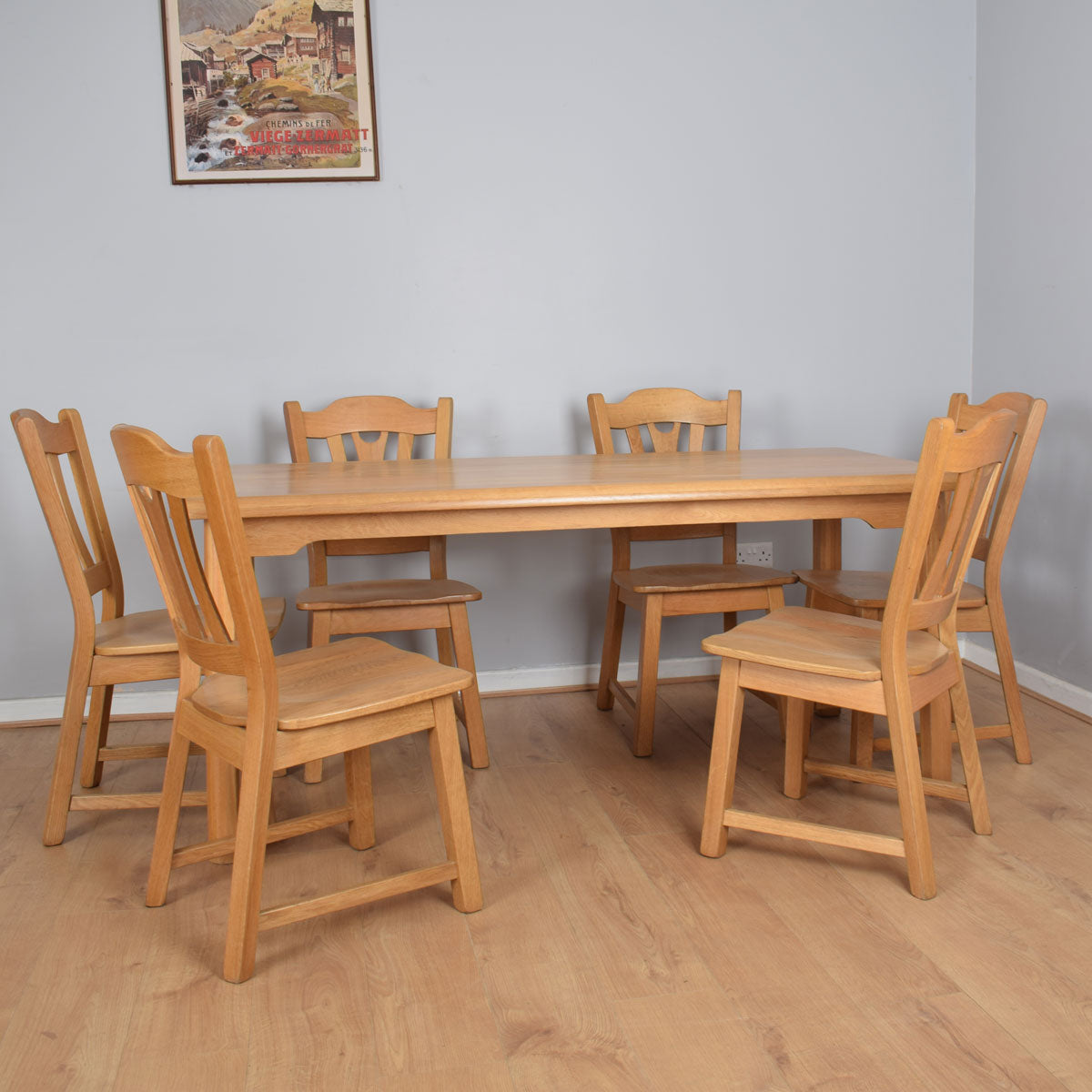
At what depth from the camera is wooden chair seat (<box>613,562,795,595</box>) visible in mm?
2553

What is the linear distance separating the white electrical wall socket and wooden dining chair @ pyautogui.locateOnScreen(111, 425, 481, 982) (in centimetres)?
161

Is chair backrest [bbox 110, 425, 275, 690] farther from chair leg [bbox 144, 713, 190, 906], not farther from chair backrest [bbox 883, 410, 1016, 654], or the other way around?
chair backrest [bbox 883, 410, 1016, 654]

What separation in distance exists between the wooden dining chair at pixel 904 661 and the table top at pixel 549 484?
250mm

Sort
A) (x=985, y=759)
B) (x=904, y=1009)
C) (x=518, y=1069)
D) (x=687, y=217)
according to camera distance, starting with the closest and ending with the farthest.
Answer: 1. (x=518, y=1069)
2. (x=904, y=1009)
3. (x=985, y=759)
4. (x=687, y=217)

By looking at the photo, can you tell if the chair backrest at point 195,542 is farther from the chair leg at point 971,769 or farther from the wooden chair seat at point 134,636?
the chair leg at point 971,769

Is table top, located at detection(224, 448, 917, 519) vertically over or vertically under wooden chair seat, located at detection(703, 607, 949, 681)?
over

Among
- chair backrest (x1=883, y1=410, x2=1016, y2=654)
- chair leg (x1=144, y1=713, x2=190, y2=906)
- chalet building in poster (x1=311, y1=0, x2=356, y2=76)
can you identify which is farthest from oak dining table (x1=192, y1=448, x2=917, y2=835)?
chalet building in poster (x1=311, y1=0, x2=356, y2=76)

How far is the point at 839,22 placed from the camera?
124 inches

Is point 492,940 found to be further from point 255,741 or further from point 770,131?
point 770,131

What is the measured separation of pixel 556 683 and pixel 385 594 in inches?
33.8

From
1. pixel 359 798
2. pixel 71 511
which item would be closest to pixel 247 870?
pixel 359 798

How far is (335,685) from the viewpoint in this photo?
5.73ft

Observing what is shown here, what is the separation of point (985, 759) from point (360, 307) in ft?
6.63

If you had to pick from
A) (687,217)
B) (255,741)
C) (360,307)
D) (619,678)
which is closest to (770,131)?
(687,217)
